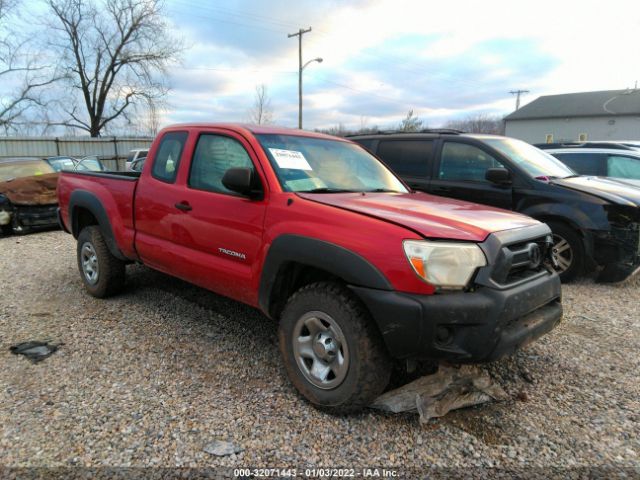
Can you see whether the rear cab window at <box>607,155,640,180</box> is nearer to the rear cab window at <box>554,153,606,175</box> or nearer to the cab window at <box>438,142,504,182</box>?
the rear cab window at <box>554,153,606,175</box>

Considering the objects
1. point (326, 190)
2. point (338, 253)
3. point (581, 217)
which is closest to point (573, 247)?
point (581, 217)

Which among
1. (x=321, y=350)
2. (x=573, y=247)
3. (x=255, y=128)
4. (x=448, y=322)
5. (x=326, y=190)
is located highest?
(x=255, y=128)

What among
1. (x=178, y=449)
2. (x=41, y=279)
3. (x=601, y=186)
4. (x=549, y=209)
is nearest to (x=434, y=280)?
(x=178, y=449)

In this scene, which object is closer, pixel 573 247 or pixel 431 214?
pixel 431 214

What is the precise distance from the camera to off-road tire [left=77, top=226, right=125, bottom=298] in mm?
4625

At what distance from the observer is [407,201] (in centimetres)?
315

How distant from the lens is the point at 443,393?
110 inches

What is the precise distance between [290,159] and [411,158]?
3.50 meters

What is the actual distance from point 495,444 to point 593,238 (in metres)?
3.62

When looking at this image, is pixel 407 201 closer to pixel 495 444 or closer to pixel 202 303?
pixel 495 444

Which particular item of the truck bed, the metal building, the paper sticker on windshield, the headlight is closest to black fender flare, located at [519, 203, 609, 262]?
the paper sticker on windshield

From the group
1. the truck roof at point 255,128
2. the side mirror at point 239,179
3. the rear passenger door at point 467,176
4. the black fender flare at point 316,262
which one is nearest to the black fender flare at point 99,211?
the truck roof at point 255,128

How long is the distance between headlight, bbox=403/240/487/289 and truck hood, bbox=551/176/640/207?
12.2 ft

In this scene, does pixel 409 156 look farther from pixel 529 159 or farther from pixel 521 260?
pixel 521 260
